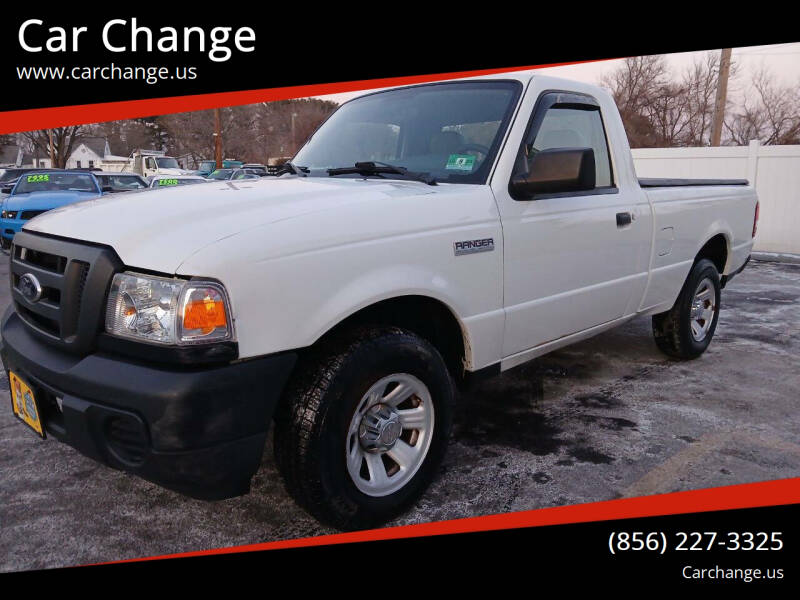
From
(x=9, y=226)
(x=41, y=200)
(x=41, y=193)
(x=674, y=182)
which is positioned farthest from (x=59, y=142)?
(x=674, y=182)

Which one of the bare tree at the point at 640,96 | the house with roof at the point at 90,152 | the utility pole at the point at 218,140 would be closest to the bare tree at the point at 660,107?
the bare tree at the point at 640,96

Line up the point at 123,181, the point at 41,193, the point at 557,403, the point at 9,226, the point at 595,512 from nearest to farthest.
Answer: the point at 595,512 → the point at 557,403 → the point at 9,226 → the point at 41,193 → the point at 123,181

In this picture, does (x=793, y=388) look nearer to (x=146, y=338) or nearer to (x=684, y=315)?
(x=684, y=315)

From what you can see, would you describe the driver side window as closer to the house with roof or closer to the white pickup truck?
the white pickup truck

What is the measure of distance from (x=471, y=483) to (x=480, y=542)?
18.3 inches

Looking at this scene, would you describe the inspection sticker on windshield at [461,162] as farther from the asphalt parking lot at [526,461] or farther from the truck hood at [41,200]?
the truck hood at [41,200]

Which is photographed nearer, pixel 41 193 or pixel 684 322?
pixel 684 322

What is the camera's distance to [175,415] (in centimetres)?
208

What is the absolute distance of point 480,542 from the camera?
266cm

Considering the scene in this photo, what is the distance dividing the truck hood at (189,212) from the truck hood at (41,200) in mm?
8308

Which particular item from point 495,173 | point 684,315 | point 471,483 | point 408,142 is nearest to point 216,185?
point 408,142

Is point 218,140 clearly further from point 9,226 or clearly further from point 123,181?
point 9,226

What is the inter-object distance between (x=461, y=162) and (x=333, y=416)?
1.50 m

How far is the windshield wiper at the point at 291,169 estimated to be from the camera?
11.9 feet
